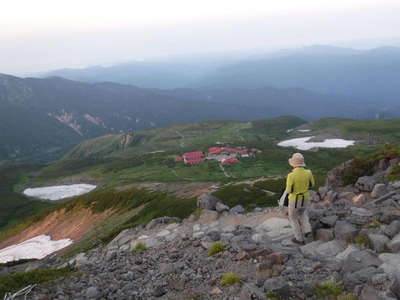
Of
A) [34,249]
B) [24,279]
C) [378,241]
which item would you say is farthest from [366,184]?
[34,249]

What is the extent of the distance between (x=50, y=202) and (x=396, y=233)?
123659 mm

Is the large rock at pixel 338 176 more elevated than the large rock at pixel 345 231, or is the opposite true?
the large rock at pixel 345 231

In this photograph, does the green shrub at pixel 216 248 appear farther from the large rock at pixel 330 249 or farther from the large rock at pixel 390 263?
the large rock at pixel 390 263

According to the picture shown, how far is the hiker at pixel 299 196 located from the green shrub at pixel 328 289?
504 centimetres

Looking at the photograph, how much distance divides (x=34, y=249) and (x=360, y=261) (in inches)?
1901

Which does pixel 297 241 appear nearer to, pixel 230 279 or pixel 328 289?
pixel 230 279

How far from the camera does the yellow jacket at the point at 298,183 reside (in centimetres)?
1529

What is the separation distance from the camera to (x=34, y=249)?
167 ft

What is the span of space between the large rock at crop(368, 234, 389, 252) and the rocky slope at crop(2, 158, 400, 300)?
0.03 meters

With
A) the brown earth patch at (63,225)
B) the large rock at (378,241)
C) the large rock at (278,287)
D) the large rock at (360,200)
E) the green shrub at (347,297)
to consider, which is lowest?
the brown earth patch at (63,225)

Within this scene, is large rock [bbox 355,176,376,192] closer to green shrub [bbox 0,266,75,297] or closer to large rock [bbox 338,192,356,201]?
large rock [bbox 338,192,356,201]

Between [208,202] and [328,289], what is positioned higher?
[328,289]

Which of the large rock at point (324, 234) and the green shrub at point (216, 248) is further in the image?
the green shrub at point (216, 248)

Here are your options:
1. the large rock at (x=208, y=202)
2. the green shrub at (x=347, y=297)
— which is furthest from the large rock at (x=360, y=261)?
the large rock at (x=208, y=202)
